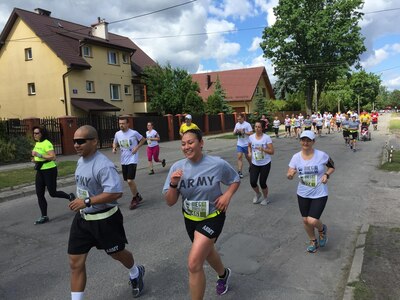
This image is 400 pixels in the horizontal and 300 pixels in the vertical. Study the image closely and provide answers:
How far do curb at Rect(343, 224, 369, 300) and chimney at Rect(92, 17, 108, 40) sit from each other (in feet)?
103

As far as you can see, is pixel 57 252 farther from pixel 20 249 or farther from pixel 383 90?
pixel 383 90

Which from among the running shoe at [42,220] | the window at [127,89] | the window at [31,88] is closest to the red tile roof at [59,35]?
the window at [127,89]

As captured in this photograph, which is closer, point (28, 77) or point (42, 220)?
point (42, 220)

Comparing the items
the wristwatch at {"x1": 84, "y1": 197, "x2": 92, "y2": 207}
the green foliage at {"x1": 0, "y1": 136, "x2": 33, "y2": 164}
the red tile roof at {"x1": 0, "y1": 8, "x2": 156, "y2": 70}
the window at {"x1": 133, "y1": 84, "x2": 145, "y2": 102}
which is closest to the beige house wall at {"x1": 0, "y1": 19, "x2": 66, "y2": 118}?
the red tile roof at {"x1": 0, "y1": 8, "x2": 156, "y2": 70}

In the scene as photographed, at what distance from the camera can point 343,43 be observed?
4462 centimetres

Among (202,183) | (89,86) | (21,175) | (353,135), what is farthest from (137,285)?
(89,86)

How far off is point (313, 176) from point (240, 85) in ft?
149

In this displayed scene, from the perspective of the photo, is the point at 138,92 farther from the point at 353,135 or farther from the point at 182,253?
the point at 182,253

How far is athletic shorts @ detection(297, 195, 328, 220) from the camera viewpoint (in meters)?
4.68

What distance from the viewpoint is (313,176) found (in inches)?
187

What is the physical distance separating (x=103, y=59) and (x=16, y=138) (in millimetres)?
16248

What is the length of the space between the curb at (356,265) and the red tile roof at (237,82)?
42.0 metres

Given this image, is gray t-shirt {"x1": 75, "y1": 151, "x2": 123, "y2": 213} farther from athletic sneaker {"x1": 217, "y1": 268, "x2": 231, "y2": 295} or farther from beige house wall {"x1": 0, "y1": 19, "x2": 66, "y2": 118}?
beige house wall {"x1": 0, "y1": 19, "x2": 66, "y2": 118}

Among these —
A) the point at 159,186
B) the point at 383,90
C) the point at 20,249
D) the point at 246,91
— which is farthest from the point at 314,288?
the point at 383,90
